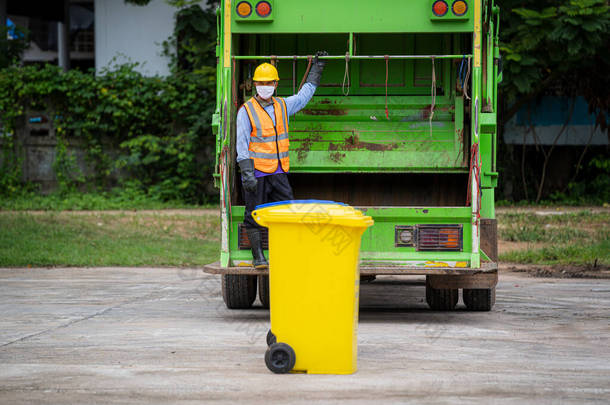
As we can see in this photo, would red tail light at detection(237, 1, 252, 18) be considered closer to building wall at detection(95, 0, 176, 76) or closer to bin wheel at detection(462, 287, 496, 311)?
bin wheel at detection(462, 287, 496, 311)

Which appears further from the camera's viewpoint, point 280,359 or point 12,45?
point 12,45

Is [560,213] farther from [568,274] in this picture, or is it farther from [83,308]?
[83,308]

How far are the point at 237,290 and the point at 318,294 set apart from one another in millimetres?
2671

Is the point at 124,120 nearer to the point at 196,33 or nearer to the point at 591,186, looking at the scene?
the point at 196,33

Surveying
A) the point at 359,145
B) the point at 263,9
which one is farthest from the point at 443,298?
the point at 263,9

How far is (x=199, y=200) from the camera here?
1759 centimetres

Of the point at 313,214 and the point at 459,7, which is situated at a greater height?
the point at 459,7

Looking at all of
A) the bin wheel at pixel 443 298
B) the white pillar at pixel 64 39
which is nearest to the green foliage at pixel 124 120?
the white pillar at pixel 64 39

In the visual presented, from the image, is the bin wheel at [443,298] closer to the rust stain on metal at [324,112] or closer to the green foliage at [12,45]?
the rust stain on metal at [324,112]

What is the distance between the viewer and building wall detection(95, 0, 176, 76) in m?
18.0

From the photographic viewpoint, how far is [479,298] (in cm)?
736

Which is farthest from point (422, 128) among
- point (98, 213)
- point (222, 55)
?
point (98, 213)

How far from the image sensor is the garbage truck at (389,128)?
657 centimetres

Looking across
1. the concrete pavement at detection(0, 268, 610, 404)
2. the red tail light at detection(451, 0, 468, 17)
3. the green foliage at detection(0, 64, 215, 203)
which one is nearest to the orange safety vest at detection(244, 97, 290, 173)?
the concrete pavement at detection(0, 268, 610, 404)
